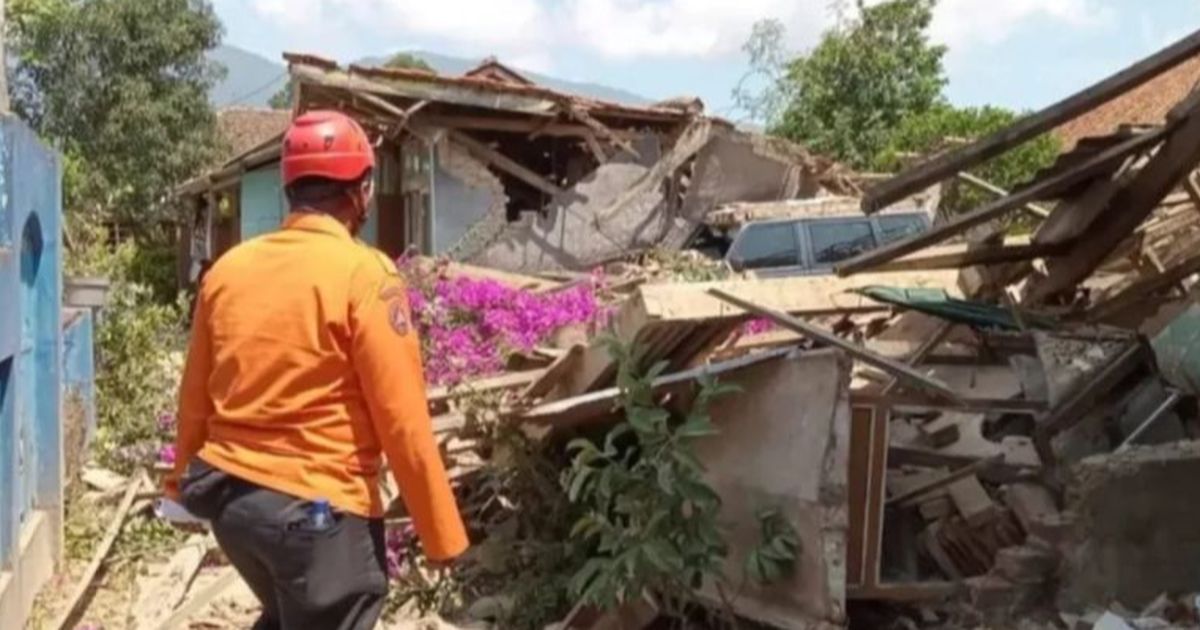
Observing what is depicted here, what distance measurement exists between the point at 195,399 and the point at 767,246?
11.5m

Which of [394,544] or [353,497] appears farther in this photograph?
[394,544]

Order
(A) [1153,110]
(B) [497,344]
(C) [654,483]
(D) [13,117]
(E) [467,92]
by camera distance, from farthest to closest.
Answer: (A) [1153,110] < (E) [467,92] < (B) [497,344] < (D) [13,117] < (C) [654,483]

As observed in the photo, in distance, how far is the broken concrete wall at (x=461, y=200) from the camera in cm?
1766

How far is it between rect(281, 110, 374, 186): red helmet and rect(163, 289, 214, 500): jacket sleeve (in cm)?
39

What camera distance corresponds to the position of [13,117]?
6195mm

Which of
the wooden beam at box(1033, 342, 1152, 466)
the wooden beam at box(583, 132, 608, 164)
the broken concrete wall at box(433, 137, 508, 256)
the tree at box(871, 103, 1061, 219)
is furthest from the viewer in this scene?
the tree at box(871, 103, 1061, 219)

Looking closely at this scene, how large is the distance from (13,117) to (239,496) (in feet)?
11.8

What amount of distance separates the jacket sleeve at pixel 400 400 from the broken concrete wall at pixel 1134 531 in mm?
2878

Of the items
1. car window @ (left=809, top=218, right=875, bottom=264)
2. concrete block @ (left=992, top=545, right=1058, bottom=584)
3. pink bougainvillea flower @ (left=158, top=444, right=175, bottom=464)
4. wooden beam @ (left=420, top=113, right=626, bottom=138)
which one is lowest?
pink bougainvillea flower @ (left=158, top=444, right=175, bottom=464)

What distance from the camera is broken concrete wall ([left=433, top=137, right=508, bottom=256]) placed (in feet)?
57.9

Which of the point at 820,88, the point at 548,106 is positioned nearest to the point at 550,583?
the point at 548,106

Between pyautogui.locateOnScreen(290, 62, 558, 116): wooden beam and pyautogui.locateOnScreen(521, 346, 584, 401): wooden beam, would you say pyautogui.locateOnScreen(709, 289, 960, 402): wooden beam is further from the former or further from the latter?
pyautogui.locateOnScreen(290, 62, 558, 116): wooden beam

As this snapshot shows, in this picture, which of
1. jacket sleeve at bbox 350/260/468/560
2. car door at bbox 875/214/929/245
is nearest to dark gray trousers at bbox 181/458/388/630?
jacket sleeve at bbox 350/260/468/560

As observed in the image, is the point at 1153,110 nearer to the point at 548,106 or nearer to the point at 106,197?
the point at 548,106
